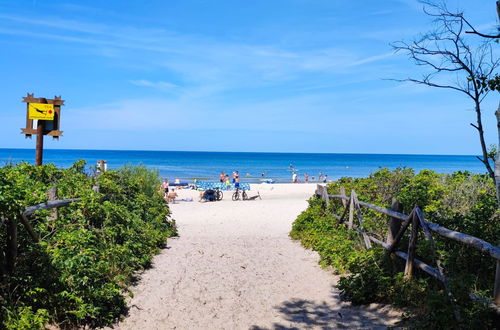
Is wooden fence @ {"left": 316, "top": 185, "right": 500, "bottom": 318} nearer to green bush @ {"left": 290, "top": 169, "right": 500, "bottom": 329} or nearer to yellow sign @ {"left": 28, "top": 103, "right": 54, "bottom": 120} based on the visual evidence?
green bush @ {"left": 290, "top": 169, "right": 500, "bottom": 329}

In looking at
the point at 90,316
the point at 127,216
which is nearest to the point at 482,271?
the point at 90,316

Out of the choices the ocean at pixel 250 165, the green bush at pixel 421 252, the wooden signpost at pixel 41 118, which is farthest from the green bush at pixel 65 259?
the green bush at pixel 421 252

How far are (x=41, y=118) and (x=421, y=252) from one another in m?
7.62

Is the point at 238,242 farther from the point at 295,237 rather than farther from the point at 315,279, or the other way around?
the point at 315,279

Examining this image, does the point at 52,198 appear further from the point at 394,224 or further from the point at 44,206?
the point at 394,224

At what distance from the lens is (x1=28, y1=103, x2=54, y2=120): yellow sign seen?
869 centimetres

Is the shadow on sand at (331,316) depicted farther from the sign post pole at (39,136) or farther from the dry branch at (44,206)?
the sign post pole at (39,136)

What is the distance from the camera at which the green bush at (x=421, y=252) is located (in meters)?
4.00

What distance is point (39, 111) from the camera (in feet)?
28.6

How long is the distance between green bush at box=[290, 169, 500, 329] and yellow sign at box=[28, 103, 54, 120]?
6.35 m

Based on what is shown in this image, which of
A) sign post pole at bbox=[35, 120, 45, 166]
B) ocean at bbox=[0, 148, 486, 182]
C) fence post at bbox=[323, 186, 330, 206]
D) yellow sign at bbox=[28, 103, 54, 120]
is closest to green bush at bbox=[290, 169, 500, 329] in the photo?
fence post at bbox=[323, 186, 330, 206]

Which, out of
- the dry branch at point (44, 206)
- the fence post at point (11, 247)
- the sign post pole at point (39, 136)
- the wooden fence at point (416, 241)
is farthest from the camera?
the sign post pole at point (39, 136)

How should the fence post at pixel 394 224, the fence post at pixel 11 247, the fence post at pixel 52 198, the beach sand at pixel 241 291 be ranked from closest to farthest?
the fence post at pixel 11 247, the beach sand at pixel 241 291, the fence post at pixel 52 198, the fence post at pixel 394 224

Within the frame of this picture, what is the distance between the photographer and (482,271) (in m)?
4.92
